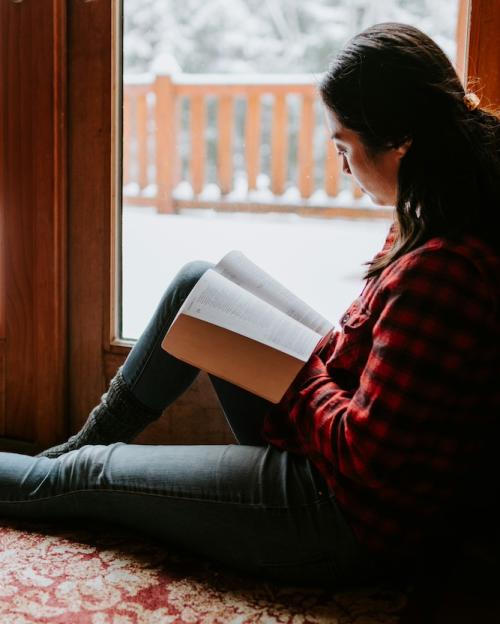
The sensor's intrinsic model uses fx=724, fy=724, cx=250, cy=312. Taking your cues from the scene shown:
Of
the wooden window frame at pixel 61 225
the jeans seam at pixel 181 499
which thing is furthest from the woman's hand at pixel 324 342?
the wooden window frame at pixel 61 225

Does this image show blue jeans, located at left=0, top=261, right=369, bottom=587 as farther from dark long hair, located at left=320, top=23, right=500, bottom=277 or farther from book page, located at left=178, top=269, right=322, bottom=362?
dark long hair, located at left=320, top=23, right=500, bottom=277

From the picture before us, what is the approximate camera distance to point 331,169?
4.80 ft

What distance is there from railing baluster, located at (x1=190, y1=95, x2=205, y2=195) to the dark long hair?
629 mm

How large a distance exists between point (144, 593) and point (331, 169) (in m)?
0.87

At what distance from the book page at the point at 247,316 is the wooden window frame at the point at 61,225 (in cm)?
52

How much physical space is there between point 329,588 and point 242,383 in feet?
1.10

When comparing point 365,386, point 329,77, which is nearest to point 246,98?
point 329,77

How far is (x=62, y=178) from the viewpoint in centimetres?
155

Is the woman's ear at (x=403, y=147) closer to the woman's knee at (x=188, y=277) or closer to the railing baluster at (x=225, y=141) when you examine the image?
the woman's knee at (x=188, y=277)

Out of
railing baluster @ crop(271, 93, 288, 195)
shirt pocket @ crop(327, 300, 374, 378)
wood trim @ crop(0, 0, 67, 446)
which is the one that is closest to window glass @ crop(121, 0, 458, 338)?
railing baluster @ crop(271, 93, 288, 195)

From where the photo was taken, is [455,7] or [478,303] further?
[455,7]

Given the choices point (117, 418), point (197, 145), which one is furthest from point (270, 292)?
point (197, 145)

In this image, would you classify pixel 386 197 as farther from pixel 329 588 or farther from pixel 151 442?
pixel 151 442

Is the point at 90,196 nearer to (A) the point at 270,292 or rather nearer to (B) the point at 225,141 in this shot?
(B) the point at 225,141
